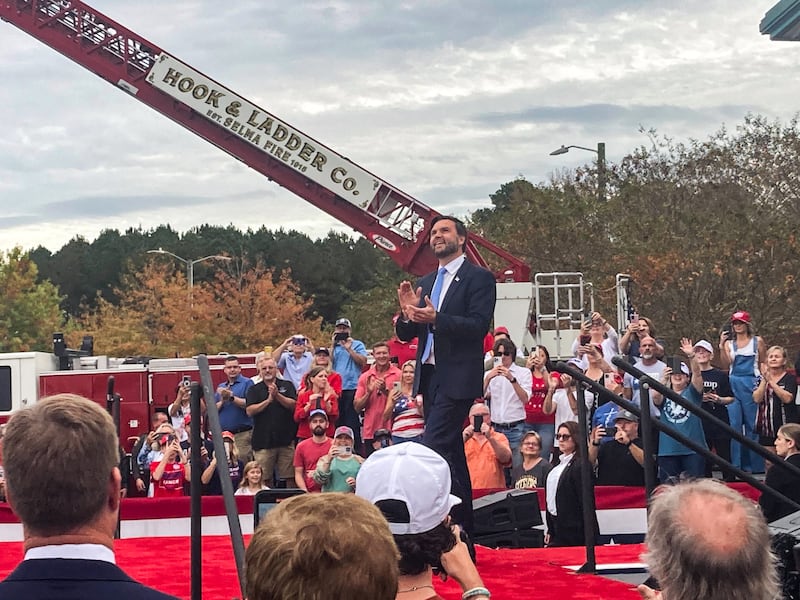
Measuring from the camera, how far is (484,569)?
23.5ft

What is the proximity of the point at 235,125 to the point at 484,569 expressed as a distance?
15450 mm

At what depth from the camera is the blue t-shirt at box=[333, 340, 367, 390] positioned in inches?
551

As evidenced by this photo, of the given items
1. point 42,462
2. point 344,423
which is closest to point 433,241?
point 42,462

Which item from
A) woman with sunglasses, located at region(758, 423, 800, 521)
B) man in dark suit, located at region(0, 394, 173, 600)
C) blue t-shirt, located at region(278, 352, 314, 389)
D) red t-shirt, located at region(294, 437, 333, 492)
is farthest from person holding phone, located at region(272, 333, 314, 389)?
man in dark suit, located at region(0, 394, 173, 600)

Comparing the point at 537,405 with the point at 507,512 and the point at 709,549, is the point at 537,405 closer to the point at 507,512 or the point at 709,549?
the point at 507,512

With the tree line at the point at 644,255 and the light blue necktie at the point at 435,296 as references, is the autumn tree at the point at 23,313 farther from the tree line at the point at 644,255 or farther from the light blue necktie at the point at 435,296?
the light blue necktie at the point at 435,296

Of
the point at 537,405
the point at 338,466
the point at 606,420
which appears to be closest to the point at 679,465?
the point at 606,420

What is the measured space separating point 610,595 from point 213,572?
2545 mm

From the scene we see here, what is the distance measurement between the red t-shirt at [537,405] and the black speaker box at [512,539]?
361cm

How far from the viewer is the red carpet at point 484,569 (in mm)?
6453

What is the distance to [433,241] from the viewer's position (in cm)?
718

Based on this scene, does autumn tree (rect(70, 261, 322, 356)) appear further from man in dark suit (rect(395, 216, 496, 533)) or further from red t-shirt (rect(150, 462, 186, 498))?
man in dark suit (rect(395, 216, 496, 533))

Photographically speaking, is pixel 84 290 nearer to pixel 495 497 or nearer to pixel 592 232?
pixel 592 232

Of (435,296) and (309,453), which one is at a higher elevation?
(435,296)
